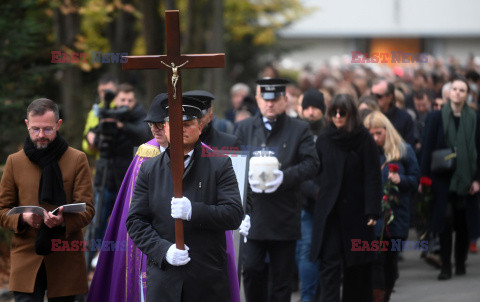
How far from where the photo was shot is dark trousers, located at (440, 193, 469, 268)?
10156 millimetres

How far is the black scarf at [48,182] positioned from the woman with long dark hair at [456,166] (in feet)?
17.2

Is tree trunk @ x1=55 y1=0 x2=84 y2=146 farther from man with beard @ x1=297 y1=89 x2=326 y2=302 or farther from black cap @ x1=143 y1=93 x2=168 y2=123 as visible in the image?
black cap @ x1=143 y1=93 x2=168 y2=123

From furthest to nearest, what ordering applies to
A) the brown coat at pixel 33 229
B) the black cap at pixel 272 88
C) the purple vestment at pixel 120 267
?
the black cap at pixel 272 88
the purple vestment at pixel 120 267
the brown coat at pixel 33 229

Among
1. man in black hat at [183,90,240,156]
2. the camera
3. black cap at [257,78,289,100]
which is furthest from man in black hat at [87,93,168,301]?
the camera

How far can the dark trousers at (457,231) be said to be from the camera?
33.3ft

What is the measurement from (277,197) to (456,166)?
2997mm

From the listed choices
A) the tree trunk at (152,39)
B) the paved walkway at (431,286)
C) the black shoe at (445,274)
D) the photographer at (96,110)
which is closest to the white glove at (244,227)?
the paved walkway at (431,286)

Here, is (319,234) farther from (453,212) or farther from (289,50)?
(289,50)

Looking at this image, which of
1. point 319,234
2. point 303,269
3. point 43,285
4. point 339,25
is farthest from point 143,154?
point 339,25

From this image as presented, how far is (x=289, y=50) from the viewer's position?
99.6 feet

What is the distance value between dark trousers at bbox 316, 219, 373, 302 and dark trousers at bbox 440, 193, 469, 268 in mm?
2466

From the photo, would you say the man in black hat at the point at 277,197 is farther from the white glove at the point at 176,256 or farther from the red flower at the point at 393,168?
the white glove at the point at 176,256

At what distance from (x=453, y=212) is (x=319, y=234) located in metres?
2.96

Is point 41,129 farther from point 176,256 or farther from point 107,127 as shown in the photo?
point 107,127
